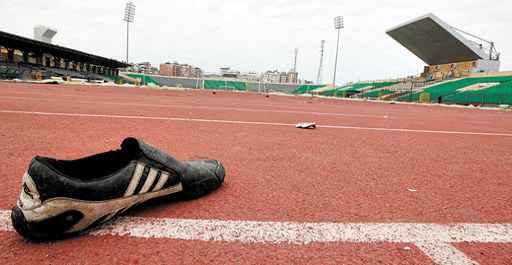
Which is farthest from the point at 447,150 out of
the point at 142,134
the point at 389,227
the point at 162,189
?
the point at 142,134

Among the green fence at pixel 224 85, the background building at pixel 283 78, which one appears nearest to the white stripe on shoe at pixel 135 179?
the green fence at pixel 224 85

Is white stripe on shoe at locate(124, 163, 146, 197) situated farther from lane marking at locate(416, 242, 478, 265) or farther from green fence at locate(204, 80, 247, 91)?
green fence at locate(204, 80, 247, 91)

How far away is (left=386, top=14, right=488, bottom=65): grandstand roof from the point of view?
32688mm

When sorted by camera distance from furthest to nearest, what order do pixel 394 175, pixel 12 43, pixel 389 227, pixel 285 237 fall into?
pixel 12 43
pixel 394 175
pixel 389 227
pixel 285 237

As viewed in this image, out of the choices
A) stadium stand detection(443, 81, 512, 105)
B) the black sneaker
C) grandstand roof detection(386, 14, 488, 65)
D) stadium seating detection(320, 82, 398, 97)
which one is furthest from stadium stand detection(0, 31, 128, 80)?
grandstand roof detection(386, 14, 488, 65)

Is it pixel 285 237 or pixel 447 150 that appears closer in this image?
pixel 285 237

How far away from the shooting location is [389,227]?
1311 mm

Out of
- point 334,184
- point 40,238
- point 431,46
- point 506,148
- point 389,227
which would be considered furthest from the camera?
point 431,46

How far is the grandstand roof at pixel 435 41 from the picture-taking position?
107 ft

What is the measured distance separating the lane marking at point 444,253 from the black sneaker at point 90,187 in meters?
1.11

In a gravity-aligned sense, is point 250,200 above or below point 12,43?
below

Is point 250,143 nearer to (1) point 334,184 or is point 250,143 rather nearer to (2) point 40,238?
(1) point 334,184

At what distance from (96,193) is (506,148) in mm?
4538

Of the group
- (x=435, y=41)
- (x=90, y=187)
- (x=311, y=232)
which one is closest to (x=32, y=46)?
(x=90, y=187)
